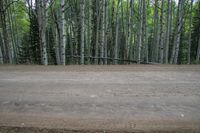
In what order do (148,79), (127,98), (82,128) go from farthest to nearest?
(148,79) < (127,98) < (82,128)

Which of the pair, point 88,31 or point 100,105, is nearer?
point 100,105

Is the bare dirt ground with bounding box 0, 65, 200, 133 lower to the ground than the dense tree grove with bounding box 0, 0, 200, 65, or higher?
lower

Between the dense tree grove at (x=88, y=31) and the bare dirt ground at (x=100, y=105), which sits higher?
the dense tree grove at (x=88, y=31)

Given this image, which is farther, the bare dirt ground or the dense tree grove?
the dense tree grove

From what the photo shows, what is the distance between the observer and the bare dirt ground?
2678 millimetres

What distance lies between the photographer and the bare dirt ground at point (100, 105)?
268cm

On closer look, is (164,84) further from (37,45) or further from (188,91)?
(37,45)

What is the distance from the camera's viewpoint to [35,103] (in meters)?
3.51

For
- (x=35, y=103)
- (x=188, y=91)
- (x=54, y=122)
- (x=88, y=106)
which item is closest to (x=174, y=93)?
(x=188, y=91)

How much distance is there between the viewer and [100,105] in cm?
338

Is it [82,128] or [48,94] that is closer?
[82,128]

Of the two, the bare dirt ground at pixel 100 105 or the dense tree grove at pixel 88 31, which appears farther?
the dense tree grove at pixel 88 31

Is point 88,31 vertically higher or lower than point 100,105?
higher

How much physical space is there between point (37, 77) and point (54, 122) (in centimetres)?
312
